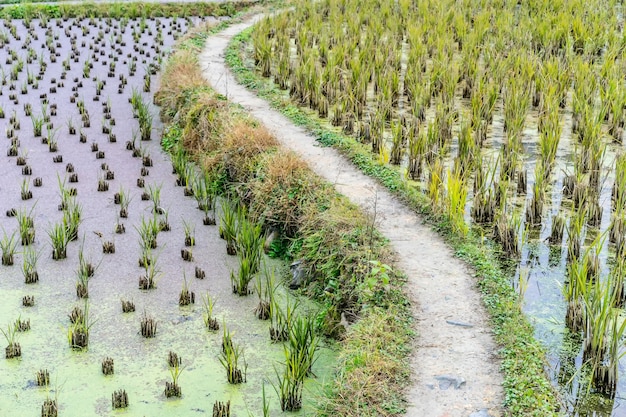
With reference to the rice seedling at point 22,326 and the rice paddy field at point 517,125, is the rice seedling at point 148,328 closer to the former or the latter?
the rice seedling at point 22,326

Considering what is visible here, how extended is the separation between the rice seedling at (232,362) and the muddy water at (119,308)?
44 mm

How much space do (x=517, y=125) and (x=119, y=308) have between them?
3.74 meters

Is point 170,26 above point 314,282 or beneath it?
above

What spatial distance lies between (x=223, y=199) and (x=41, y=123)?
2446mm

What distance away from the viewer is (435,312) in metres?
4.56

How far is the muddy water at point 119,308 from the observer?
4.26 meters

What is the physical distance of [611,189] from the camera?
6.23 meters

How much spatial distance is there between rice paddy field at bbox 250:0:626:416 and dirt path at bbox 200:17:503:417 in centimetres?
29

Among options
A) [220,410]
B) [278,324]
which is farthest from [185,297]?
[220,410]

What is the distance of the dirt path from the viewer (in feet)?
12.5

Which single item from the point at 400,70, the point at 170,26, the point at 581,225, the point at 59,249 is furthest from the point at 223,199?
the point at 170,26

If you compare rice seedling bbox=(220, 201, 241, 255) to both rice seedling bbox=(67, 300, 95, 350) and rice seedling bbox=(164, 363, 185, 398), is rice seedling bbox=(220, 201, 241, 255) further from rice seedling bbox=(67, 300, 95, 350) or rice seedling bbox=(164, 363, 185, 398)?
rice seedling bbox=(164, 363, 185, 398)

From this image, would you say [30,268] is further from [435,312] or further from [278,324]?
[435,312]

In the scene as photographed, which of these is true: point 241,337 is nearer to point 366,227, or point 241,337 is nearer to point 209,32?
point 366,227
